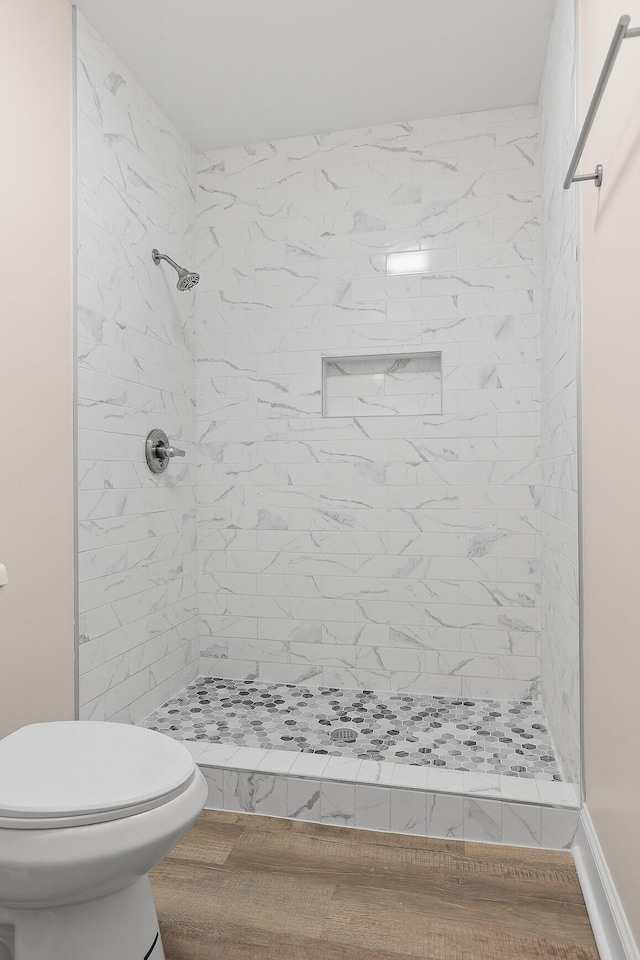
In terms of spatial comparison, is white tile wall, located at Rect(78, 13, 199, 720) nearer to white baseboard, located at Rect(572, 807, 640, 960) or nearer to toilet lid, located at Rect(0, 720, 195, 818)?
toilet lid, located at Rect(0, 720, 195, 818)

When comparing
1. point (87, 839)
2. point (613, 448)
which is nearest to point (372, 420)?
point (613, 448)

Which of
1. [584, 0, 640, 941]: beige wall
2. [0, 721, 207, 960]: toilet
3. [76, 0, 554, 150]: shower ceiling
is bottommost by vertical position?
[0, 721, 207, 960]: toilet

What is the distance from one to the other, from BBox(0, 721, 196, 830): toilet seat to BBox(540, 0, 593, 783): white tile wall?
1.15 m

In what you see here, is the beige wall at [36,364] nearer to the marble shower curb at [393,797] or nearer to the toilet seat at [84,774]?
the toilet seat at [84,774]

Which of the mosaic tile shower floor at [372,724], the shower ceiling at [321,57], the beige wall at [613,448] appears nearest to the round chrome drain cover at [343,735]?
the mosaic tile shower floor at [372,724]

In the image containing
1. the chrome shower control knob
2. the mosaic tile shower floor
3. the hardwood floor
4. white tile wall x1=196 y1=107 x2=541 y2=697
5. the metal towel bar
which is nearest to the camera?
the metal towel bar

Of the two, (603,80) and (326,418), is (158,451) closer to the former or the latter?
(326,418)

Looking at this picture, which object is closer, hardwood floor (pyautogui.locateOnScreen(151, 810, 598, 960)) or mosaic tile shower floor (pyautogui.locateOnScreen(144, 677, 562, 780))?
hardwood floor (pyautogui.locateOnScreen(151, 810, 598, 960))

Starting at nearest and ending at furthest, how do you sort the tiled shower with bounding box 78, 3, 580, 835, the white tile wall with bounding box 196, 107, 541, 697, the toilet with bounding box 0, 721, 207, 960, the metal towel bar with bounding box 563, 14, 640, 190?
the metal towel bar with bounding box 563, 14, 640, 190
the toilet with bounding box 0, 721, 207, 960
the tiled shower with bounding box 78, 3, 580, 835
the white tile wall with bounding box 196, 107, 541, 697

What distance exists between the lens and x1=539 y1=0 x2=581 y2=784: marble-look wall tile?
6.01ft

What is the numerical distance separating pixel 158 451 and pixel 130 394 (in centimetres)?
27

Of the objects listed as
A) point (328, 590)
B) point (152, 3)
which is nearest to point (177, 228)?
point (152, 3)

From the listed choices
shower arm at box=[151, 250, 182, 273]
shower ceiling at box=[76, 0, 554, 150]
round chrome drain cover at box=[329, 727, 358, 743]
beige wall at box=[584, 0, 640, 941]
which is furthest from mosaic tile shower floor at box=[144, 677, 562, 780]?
shower ceiling at box=[76, 0, 554, 150]

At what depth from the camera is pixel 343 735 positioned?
7.65 ft
